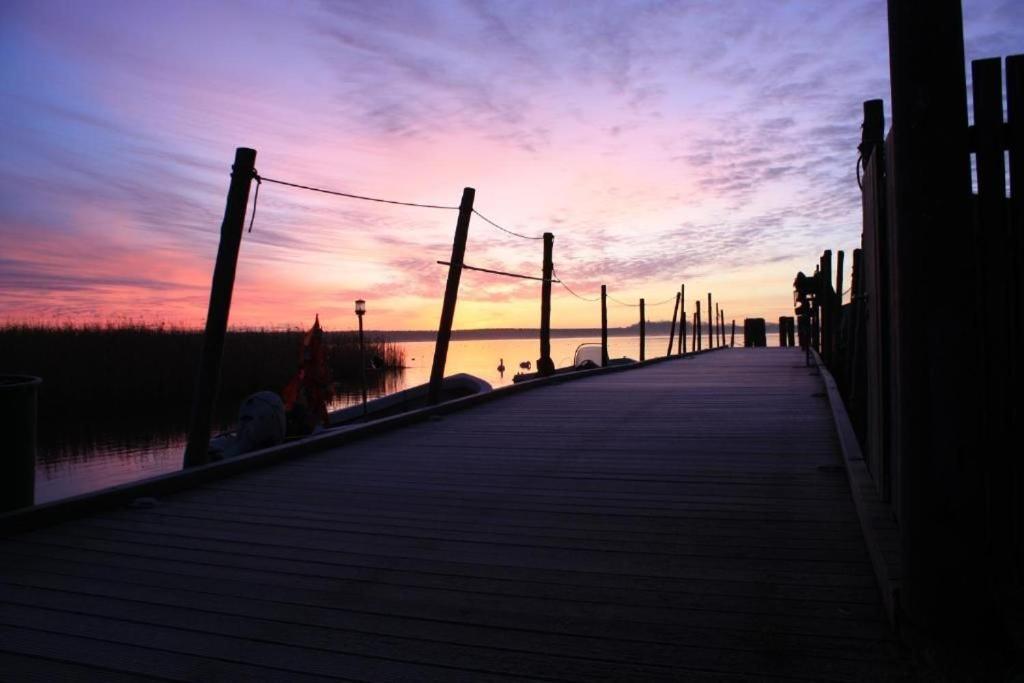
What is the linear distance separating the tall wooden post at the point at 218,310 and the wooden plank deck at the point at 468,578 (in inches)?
28.4

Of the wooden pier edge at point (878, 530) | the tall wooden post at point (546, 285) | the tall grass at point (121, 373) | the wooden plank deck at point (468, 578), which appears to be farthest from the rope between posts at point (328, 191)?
the tall grass at point (121, 373)

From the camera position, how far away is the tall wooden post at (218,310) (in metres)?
4.72

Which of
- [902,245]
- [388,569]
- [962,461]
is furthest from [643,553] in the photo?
[902,245]

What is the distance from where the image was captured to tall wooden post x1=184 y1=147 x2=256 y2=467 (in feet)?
15.5

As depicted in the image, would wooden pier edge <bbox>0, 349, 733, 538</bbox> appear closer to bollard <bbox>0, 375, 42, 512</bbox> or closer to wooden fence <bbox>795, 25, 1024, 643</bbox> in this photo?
bollard <bbox>0, 375, 42, 512</bbox>

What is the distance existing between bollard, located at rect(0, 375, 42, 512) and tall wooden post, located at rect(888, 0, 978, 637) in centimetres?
355

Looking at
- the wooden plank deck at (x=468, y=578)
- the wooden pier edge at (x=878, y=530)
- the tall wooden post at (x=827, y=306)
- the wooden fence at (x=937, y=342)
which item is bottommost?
the wooden plank deck at (x=468, y=578)

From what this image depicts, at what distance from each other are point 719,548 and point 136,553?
7.63 ft

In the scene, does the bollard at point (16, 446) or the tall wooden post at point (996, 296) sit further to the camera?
the bollard at point (16, 446)

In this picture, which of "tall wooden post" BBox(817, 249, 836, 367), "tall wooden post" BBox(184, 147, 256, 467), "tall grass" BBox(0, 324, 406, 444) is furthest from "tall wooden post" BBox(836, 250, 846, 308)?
"tall grass" BBox(0, 324, 406, 444)

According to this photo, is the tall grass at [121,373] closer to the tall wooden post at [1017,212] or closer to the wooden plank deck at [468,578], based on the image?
the wooden plank deck at [468,578]

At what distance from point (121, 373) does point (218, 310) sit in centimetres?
1553

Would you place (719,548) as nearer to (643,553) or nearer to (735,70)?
(643,553)

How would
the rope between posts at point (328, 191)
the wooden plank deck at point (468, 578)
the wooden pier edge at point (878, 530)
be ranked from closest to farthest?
the wooden plank deck at point (468, 578) → the wooden pier edge at point (878, 530) → the rope between posts at point (328, 191)
